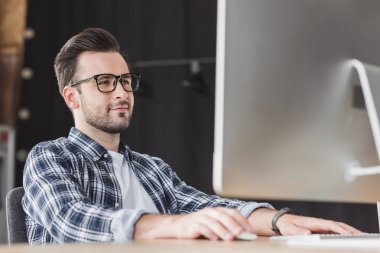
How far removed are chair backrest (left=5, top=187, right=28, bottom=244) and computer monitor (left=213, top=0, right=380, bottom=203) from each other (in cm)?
65

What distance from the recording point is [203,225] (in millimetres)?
838

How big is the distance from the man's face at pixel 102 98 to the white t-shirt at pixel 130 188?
79mm

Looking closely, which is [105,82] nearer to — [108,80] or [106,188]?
[108,80]

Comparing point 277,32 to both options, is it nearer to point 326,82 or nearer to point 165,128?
point 326,82

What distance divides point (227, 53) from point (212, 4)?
7.43ft

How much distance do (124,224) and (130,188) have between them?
0.54 meters

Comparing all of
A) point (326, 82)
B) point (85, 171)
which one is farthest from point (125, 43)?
point (326, 82)

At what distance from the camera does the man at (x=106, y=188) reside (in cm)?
96

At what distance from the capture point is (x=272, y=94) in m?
→ 0.83

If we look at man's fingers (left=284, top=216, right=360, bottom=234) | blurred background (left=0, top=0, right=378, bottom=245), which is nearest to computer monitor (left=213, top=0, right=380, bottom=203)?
man's fingers (left=284, top=216, right=360, bottom=234)

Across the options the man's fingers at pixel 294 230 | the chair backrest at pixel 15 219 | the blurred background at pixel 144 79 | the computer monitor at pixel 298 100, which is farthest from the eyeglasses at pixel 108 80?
the blurred background at pixel 144 79

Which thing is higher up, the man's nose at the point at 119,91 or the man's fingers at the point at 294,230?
the man's nose at the point at 119,91

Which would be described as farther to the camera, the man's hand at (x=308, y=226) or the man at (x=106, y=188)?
the man's hand at (x=308, y=226)

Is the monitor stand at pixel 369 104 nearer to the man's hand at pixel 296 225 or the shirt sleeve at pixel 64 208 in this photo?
the man's hand at pixel 296 225
